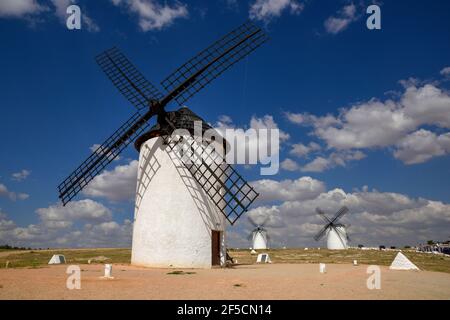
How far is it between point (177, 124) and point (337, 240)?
2058 inches

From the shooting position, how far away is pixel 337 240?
202 ft

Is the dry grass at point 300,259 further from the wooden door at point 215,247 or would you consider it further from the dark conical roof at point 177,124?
the dark conical roof at point 177,124

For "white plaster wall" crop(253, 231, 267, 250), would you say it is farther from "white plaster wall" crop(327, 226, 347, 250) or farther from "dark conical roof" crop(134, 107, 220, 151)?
"dark conical roof" crop(134, 107, 220, 151)

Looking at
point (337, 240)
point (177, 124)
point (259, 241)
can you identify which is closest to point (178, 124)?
point (177, 124)

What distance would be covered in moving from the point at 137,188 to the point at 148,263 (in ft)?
15.0

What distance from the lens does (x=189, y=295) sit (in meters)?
8.19

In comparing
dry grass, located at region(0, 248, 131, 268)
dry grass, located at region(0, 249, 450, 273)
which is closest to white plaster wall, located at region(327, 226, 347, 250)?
dry grass, located at region(0, 249, 450, 273)

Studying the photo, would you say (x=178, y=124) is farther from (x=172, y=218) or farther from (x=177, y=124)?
(x=172, y=218)
